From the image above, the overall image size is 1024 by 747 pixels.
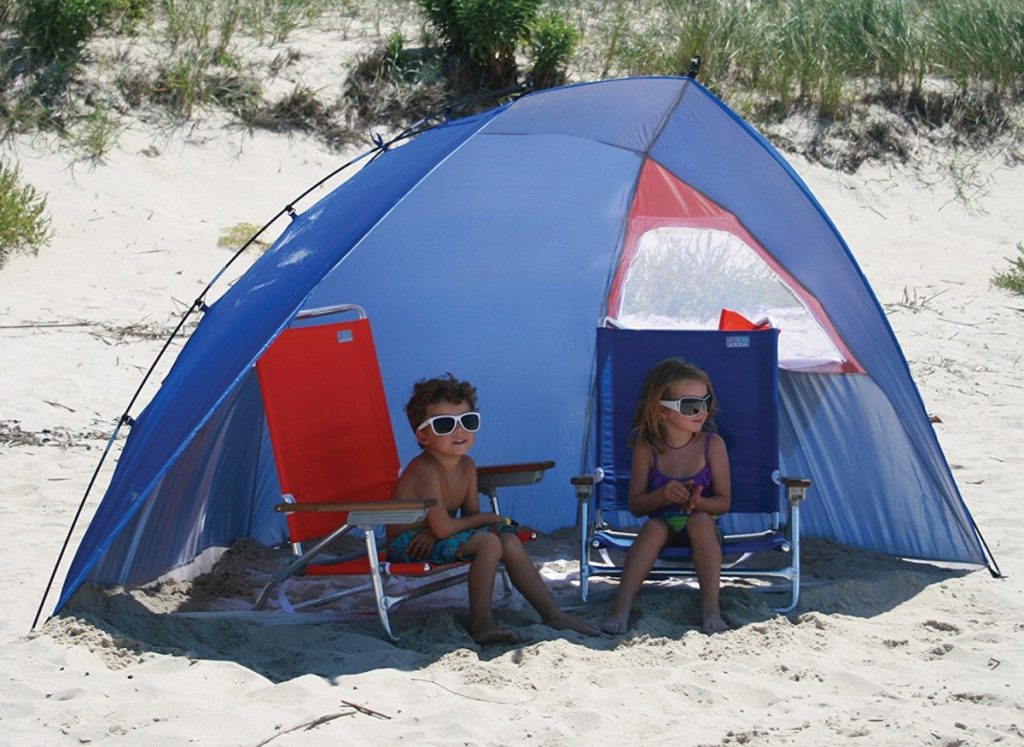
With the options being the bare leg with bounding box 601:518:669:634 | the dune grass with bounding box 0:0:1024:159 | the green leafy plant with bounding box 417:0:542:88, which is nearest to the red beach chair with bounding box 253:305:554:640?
the bare leg with bounding box 601:518:669:634

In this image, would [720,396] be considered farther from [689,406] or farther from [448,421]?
[448,421]

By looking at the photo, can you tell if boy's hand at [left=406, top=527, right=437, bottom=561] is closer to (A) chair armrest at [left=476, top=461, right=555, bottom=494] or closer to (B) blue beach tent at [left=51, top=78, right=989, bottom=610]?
(A) chair armrest at [left=476, top=461, right=555, bottom=494]

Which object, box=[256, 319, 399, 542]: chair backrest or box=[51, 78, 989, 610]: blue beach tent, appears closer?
box=[256, 319, 399, 542]: chair backrest

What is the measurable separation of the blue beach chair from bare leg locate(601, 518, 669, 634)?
0.16 metres

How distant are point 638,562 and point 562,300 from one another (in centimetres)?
148

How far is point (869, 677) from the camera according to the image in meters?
4.16

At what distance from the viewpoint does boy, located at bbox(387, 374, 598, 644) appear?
4.59 meters

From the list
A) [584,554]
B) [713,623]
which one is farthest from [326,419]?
[713,623]

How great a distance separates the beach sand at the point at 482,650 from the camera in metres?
3.76

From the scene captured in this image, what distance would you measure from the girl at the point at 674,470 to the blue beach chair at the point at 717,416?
11 centimetres

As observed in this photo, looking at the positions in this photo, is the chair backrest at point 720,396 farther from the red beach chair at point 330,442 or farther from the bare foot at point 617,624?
the bare foot at point 617,624

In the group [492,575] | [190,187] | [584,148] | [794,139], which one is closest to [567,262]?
[584,148]

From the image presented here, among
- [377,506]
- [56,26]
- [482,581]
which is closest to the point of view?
[377,506]

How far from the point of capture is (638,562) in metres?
4.76
